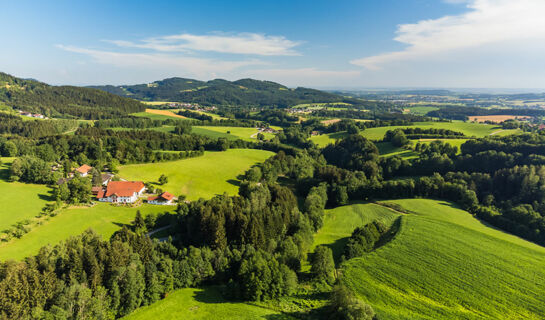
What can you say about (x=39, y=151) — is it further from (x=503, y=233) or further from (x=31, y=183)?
(x=503, y=233)

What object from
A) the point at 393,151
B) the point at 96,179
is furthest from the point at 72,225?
the point at 393,151

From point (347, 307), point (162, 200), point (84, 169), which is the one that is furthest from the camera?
point (84, 169)

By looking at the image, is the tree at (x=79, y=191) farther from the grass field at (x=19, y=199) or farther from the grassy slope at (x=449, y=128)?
the grassy slope at (x=449, y=128)

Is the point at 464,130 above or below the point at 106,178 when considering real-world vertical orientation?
above

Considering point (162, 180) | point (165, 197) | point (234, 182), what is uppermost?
point (162, 180)

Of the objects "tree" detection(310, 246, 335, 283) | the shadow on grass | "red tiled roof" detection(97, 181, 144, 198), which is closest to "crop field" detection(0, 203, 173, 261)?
"red tiled roof" detection(97, 181, 144, 198)

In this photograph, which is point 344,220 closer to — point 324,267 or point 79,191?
point 324,267
